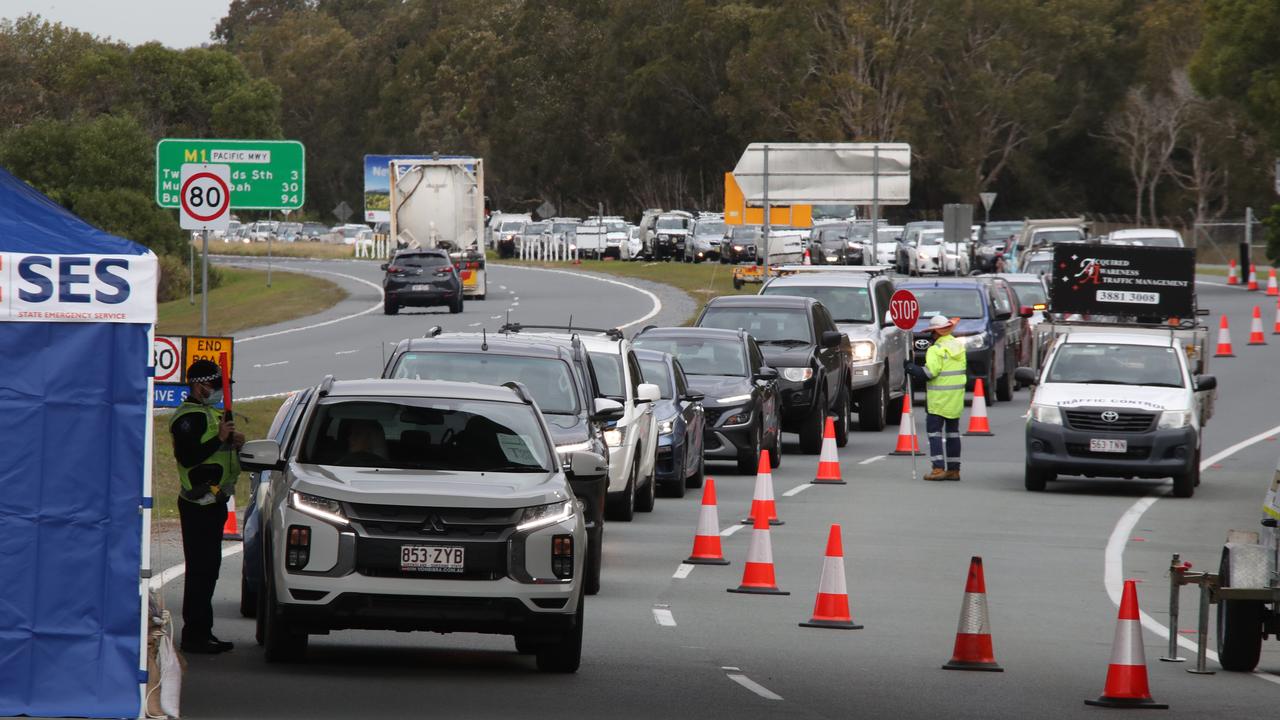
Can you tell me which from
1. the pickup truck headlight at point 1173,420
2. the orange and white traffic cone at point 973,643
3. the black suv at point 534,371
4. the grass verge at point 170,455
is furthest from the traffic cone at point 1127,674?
the pickup truck headlight at point 1173,420

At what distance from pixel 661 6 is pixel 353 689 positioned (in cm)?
9608

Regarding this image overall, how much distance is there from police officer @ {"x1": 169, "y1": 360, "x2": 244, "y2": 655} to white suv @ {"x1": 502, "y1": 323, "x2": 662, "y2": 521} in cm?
677

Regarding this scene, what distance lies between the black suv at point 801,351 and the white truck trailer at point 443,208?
3380 centimetres

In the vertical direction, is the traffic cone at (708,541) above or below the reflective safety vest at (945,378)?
below

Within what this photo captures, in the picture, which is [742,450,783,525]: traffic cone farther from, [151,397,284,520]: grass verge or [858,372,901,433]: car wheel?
[858,372,901,433]: car wheel

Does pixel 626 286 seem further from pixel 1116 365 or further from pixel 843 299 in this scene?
pixel 1116 365

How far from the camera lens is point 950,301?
36.3 m

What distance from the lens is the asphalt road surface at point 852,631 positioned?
10.9 meters

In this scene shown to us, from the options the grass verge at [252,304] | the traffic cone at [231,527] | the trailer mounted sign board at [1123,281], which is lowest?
the grass verge at [252,304]

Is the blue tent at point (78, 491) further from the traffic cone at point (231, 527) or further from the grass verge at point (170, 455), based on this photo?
the traffic cone at point (231, 527)

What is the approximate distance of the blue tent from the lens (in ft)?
31.2

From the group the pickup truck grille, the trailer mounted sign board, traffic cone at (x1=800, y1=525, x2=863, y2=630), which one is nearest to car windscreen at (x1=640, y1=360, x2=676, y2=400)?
the pickup truck grille

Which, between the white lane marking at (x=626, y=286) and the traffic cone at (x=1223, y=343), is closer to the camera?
the traffic cone at (x=1223, y=343)

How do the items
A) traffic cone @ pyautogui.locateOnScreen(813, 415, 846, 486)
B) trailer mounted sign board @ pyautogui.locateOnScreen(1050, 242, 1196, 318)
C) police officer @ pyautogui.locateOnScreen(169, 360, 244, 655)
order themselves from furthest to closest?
trailer mounted sign board @ pyautogui.locateOnScreen(1050, 242, 1196, 318), traffic cone @ pyautogui.locateOnScreen(813, 415, 846, 486), police officer @ pyautogui.locateOnScreen(169, 360, 244, 655)
